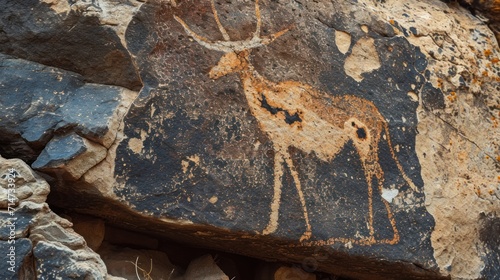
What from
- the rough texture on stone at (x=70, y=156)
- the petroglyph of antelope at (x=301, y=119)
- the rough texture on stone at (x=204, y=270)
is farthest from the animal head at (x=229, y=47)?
the rough texture on stone at (x=204, y=270)

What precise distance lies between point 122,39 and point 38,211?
657 millimetres

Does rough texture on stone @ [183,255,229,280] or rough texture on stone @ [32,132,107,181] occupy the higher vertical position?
rough texture on stone @ [32,132,107,181]

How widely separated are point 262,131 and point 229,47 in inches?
12.5

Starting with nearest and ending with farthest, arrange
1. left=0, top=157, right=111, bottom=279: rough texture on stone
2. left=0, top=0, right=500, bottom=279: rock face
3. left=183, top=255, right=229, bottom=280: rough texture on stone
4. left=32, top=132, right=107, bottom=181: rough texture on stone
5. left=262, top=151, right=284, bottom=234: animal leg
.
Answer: left=0, top=157, right=111, bottom=279: rough texture on stone, left=32, top=132, right=107, bottom=181: rough texture on stone, left=0, top=0, right=500, bottom=279: rock face, left=262, top=151, right=284, bottom=234: animal leg, left=183, top=255, right=229, bottom=280: rough texture on stone

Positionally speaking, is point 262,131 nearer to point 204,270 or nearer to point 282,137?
point 282,137

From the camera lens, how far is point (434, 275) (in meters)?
3.37

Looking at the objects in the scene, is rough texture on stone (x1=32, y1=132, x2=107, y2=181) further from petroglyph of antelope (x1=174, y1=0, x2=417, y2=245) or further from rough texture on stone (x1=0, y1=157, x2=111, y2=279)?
petroglyph of antelope (x1=174, y1=0, x2=417, y2=245)

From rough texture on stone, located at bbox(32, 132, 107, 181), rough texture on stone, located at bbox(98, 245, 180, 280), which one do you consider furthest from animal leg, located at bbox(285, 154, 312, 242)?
rough texture on stone, located at bbox(32, 132, 107, 181)

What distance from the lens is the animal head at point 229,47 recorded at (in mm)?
3078

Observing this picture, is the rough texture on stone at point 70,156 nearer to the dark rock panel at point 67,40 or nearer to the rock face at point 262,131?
the rock face at point 262,131

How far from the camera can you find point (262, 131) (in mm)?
3113

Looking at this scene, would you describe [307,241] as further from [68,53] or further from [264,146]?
[68,53]

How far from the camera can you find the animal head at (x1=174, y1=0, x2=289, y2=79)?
10.1 feet

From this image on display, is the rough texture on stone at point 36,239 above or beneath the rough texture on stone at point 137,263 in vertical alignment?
above
